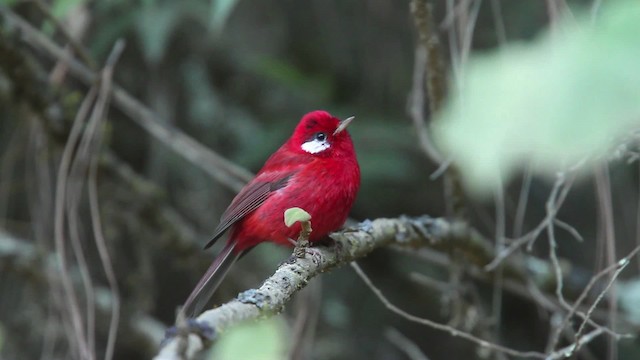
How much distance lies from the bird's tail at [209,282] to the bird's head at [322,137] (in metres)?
0.53

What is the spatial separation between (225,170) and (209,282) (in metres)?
0.88

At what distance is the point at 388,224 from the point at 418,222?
19 centimetres

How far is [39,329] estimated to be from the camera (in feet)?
14.8

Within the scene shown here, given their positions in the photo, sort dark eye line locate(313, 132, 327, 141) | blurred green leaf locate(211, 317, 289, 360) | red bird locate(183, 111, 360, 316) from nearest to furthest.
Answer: blurred green leaf locate(211, 317, 289, 360), red bird locate(183, 111, 360, 316), dark eye line locate(313, 132, 327, 141)

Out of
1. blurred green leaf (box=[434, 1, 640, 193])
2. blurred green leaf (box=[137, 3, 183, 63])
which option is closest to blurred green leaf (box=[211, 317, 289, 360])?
blurred green leaf (box=[434, 1, 640, 193])

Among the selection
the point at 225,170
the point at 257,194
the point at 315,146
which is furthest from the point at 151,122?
the point at 315,146

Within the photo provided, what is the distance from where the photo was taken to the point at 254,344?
722 mm

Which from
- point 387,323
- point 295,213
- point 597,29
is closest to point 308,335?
point 387,323

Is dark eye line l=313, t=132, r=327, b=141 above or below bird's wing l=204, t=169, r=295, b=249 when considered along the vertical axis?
above

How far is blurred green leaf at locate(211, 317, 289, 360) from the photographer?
2.32 feet

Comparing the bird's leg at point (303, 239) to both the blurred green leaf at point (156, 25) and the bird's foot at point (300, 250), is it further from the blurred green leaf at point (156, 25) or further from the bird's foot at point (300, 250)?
the blurred green leaf at point (156, 25)

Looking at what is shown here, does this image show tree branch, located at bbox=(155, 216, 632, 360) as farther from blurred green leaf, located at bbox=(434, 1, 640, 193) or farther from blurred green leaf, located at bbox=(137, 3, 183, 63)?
blurred green leaf, located at bbox=(137, 3, 183, 63)

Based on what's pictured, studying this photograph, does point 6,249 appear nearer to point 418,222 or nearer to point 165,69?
point 165,69

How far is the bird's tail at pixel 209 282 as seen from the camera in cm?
323
